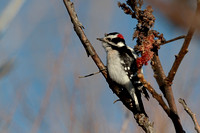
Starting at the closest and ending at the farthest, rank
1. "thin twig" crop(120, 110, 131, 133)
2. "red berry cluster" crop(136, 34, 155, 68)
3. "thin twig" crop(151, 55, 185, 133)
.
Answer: "thin twig" crop(151, 55, 185, 133) → "red berry cluster" crop(136, 34, 155, 68) → "thin twig" crop(120, 110, 131, 133)

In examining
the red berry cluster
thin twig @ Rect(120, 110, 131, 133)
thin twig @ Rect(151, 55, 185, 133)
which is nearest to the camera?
thin twig @ Rect(151, 55, 185, 133)

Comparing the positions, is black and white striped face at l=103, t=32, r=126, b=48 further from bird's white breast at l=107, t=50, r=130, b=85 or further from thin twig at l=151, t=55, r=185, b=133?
thin twig at l=151, t=55, r=185, b=133

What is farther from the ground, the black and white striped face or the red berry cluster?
the black and white striped face

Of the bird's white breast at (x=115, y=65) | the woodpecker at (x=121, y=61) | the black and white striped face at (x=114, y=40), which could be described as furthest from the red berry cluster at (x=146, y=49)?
the black and white striped face at (x=114, y=40)

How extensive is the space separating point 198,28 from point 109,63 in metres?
2.11

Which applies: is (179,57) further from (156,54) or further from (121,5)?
(121,5)

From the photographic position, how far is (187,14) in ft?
1.04

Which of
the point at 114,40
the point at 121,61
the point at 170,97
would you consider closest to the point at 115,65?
the point at 121,61

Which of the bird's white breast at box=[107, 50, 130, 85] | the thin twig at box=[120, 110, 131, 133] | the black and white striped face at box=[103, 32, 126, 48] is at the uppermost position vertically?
the black and white striped face at box=[103, 32, 126, 48]

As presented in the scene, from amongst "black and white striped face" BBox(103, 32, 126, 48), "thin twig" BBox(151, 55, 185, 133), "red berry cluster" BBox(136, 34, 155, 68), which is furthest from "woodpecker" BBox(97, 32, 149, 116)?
"thin twig" BBox(151, 55, 185, 133)

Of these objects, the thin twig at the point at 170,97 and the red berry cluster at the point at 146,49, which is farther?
the red berry cluster at the point at 146,49

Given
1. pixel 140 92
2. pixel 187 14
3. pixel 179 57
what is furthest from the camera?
pixel 140 92

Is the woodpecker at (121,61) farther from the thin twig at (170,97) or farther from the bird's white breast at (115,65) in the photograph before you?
the thin twig at (170,97)

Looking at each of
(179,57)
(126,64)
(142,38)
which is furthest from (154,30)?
(126,64)
